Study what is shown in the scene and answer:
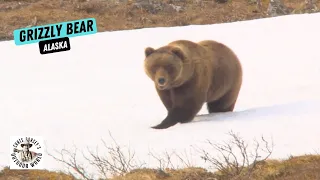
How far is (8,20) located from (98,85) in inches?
446

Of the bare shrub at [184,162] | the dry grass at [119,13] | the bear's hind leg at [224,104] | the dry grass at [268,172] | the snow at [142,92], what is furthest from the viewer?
the dry grass at [119,13]

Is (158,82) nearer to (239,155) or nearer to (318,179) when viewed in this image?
(239,155)

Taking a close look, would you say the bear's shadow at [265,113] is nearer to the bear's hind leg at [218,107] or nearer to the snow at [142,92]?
the snow at [142,92]

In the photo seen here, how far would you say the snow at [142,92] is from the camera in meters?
9.21

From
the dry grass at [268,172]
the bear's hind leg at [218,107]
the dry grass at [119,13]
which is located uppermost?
the dry grass at [119,13]

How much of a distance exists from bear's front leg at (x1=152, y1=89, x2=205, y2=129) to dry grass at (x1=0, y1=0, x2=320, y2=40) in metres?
14.8

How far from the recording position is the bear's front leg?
9258 millimetres

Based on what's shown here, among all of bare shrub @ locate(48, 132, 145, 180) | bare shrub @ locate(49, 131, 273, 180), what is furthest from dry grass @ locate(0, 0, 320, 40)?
bare shrub @ locate(49, 131, 273, 180)

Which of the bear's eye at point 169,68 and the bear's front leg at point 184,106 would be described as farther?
the bear's front leg at point 184,106

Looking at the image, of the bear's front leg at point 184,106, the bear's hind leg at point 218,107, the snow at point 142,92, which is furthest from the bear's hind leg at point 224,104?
the bear's front leg at point 184,106

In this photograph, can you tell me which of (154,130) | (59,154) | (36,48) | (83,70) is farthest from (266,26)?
(59,154)

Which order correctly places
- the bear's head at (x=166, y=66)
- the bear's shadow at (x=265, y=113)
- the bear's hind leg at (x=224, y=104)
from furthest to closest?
the bear's hind leg at (x=224, y=104), the bear's shadow at (x=265, y=113), the bear's head at (x=166, y=66)

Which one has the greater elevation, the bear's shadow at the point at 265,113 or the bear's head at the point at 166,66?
the bear's head at the point at 166,66

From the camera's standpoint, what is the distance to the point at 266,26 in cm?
2038
